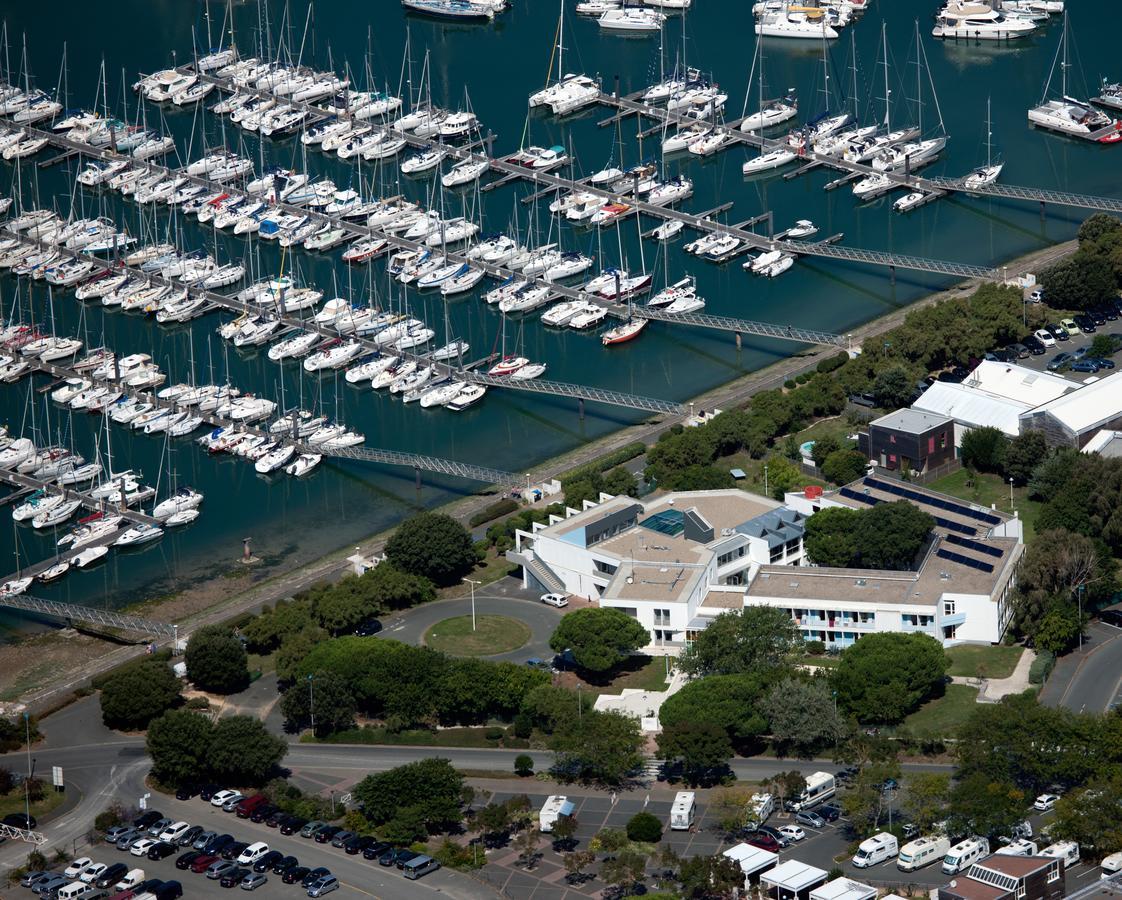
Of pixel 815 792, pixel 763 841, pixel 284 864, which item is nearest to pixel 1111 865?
pixel 815 792

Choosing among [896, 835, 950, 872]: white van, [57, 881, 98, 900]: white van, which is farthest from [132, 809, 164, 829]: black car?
[896, 835, 950, 872]: white van

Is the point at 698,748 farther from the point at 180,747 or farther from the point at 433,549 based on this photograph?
the point at 433,549

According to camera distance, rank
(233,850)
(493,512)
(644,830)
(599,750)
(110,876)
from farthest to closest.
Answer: (493,512) < (599,750) < (233,850) < (110,876) < (644,830)

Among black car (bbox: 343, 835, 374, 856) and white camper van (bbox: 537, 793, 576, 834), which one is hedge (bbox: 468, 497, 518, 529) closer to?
white camper van (bbox: 537, 793, 576, 834)

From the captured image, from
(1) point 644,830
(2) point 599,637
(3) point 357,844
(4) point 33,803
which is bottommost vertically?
(4) point 33,803

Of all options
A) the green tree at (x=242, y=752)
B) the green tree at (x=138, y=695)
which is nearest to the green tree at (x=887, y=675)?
the green tree at (x=242, y=752)

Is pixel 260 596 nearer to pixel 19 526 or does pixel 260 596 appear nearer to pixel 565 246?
pixel 19 526

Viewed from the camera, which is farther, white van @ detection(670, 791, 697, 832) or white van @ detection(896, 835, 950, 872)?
white van @ detection(670, 791, 697, 832)
